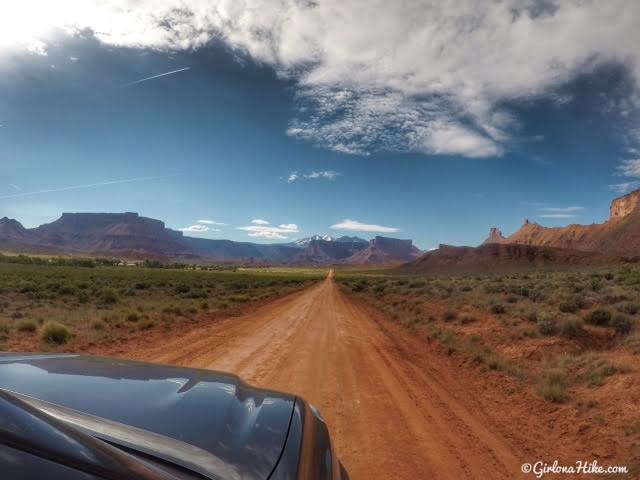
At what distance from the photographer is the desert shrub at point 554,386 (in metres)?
6.50

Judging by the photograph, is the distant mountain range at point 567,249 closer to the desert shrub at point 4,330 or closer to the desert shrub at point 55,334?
the desert shrub at point 55,334

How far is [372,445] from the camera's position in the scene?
4.65m

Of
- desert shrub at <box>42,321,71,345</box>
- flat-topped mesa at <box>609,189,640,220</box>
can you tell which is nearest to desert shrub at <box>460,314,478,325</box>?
desert shrub at <box>42,321,71,345</box>

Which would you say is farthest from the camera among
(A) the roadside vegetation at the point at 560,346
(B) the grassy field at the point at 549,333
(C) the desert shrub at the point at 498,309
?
(C) the desert shrub at the point at 498,309

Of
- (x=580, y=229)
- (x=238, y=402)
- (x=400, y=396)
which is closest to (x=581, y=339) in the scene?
(x=400, y=396)

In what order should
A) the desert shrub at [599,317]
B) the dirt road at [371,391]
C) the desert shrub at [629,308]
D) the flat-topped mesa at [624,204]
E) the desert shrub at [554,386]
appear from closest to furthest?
the dirt road at [371,391] → the desert shrub at [554,386] → the desert shrub at [599,317] → the desert shrub at [629,308] → the flat-topped mesa at [624,204]

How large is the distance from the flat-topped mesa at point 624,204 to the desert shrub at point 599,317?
131 meters

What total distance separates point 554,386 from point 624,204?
148m

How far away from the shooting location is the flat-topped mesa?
116375 millimetres

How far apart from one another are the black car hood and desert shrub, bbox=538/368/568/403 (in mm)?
5966

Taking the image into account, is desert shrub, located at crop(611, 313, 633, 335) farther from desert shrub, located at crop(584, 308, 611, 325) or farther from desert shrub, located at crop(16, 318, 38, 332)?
desert shrub, located at crop(16, 318, 38, 332)

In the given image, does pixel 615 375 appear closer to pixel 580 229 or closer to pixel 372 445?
pixel 372 445

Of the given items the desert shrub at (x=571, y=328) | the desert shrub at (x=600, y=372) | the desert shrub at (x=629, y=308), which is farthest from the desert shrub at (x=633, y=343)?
the desert shrub at (x=629, y=308)

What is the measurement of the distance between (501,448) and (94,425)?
492 centimetres
